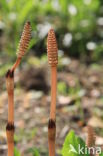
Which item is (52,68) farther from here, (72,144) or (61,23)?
(61,23)

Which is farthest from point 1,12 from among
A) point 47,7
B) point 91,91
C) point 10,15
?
point 91,91

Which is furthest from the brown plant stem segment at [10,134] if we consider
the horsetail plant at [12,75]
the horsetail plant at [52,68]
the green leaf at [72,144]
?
the green leaf at [72,144]

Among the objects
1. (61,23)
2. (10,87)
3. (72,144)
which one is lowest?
(72,144)

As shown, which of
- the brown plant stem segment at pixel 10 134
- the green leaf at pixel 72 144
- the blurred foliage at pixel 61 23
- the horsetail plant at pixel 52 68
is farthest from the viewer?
the blurred foliage at pixel 61 23

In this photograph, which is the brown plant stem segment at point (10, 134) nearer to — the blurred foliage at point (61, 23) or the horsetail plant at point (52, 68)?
the horsetail plant at point (52, 68)

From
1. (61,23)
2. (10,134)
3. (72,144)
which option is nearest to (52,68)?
(10,134)

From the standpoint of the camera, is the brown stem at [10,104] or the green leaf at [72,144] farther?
the green leaf at [72,144]

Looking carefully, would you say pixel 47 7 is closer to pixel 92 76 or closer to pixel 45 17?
pixel 45 17

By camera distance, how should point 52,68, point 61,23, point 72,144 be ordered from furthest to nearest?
1. point 61,23
2. point 72,144
3. point 52,68

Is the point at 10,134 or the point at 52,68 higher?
→ the point at 52,68

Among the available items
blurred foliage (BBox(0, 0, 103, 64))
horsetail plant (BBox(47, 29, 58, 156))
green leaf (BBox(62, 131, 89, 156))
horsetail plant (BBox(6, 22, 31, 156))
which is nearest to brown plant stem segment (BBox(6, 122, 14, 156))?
horsetail plant (BBox(6, 22, 31, 156))

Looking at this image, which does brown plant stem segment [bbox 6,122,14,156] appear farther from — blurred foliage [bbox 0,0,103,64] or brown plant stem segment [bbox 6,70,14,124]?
blurred foliage [bbox 0,0,103,64]
